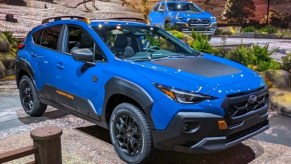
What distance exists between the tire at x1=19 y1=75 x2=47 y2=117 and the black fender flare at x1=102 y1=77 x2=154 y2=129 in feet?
6.69

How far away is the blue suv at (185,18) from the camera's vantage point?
14.6m

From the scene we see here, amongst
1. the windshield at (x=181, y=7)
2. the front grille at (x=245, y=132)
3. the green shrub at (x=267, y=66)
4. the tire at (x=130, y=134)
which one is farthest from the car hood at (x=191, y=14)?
the tire at (x=130, y=134)

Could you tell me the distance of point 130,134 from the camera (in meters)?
4.08

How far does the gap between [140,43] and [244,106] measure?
1907 millimetres

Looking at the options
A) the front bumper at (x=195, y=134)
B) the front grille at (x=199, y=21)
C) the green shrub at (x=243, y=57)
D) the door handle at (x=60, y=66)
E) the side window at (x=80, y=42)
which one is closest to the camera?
the front bumper at (x=195, y=134)

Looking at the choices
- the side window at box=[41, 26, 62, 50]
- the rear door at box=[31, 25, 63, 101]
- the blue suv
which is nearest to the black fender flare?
the rear door at box=[31, 25, 63, 101]

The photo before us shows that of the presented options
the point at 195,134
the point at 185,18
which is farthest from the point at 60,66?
the point at 185,18

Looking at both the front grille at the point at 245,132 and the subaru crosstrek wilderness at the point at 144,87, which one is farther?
the front grille at the point at 245,132

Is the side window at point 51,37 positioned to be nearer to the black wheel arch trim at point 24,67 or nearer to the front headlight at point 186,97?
the black wheel arch trim at point 24,67

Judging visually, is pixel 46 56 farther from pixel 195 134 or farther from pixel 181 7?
pixel 181 7

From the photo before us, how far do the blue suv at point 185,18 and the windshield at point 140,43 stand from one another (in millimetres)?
8677

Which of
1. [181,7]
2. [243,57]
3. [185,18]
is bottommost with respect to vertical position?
[243,57]

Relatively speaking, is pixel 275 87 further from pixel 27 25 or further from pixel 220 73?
pixel 27 25

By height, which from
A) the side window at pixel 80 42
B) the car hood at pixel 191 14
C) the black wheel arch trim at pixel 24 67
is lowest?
the black wheel arch trim at pixel 24 67
